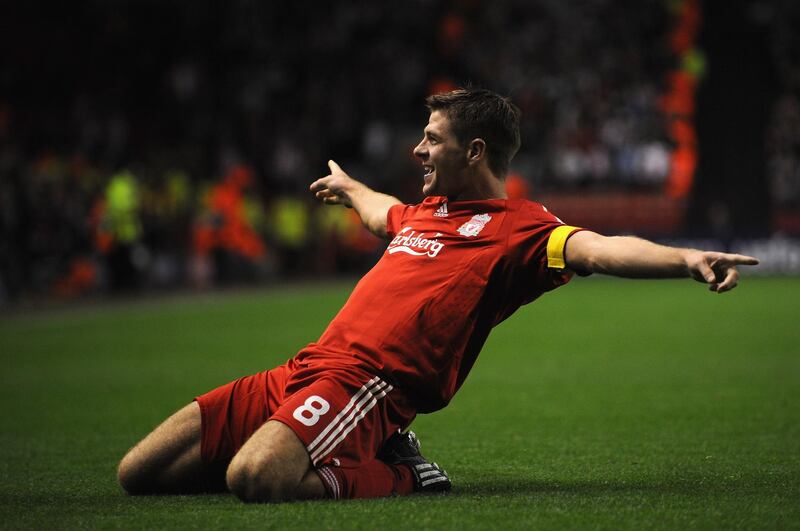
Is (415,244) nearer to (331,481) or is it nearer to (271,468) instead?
(331,481)

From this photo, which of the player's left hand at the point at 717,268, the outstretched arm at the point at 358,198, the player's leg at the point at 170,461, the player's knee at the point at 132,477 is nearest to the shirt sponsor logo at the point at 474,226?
the outstretched arm at the point at 358,198

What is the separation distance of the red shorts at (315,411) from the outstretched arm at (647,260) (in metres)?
1.03

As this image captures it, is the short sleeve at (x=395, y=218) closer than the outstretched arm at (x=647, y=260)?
No

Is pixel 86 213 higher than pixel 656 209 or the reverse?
higher

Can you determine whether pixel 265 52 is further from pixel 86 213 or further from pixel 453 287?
pixel 453 287

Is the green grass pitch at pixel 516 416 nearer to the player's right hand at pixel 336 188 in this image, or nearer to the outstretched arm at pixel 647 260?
the outstretched arm at pixel 647 260

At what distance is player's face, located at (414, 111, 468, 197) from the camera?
598 centimetres

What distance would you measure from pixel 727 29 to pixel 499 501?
2749 cm

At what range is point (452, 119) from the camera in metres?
5.98

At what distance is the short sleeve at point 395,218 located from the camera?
254 inches

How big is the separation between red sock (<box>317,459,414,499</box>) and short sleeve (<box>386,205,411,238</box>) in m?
1.18

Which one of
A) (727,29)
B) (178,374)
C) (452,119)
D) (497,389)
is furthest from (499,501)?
(727,29)

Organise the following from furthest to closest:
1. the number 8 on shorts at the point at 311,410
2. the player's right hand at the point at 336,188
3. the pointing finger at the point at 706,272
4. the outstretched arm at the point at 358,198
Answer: the player's right hand at the point at 336,188
the outstretched arm at the point at 358,198
the number 8 on shorts at the point at 311,410
the pointing finger at the point at 706,272

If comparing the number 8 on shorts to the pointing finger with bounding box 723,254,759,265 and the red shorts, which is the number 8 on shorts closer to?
the red shorts
